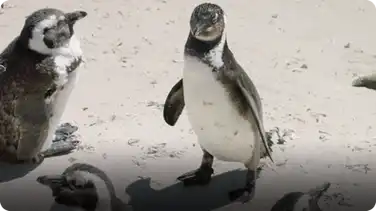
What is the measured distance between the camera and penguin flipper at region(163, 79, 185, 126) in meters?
1.04

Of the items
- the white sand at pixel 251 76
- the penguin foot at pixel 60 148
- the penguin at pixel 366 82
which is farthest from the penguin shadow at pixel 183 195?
the penguin at pixel 366 82

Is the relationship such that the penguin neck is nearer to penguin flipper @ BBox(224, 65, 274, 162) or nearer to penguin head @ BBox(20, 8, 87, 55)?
penguin flipper @ BBox(224, 65, 274, 162)

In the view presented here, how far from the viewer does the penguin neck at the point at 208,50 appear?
0.94 metres

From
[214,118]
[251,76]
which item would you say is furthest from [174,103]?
[251,76]

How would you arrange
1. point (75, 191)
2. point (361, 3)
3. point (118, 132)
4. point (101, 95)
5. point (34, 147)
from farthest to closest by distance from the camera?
point (361, 3) < point (101, 95) < point (118, 132) < point (34, 147) < point (75, 191)

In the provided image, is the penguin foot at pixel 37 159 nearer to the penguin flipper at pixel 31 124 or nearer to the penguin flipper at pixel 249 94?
the penguin flipper at pixel 31 124

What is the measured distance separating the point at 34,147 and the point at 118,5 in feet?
2.17

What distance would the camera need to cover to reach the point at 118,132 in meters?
1.19

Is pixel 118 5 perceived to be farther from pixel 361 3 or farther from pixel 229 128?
pixel 229 128

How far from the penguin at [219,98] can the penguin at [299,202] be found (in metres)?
0.05

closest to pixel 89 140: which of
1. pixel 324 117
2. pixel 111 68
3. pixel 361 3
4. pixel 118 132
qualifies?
pixel 118 132

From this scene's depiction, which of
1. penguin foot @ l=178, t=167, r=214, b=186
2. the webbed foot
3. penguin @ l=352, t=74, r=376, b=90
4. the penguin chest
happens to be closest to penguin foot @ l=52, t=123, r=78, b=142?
the webbed foot

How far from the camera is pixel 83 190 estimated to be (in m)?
0.95

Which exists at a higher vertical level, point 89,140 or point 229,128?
point 229,128
